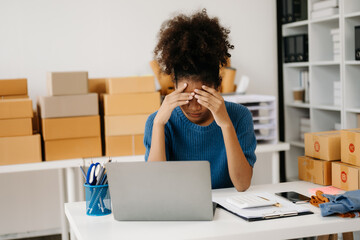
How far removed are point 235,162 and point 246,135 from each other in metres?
0.16

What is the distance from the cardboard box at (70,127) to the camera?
2658 millimetres

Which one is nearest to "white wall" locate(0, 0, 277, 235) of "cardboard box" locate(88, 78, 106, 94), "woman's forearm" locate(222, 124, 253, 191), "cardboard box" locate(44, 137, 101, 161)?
"cardboard box" locate(88, 78, 106, 94)

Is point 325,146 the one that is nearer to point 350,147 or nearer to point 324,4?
point 350,147

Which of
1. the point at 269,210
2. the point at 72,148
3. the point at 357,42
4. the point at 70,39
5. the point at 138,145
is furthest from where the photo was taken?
the point at 70,39

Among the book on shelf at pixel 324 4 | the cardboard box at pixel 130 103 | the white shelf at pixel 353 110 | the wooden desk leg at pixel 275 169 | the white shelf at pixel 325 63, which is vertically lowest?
the wooden desk leg at pixel 275 169

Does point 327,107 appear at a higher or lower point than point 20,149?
higher

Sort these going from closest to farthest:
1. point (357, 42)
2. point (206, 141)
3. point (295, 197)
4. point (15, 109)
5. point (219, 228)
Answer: point (219, 228), point (295, 197), point (206, 141), point (15, 109), point (357, 42)

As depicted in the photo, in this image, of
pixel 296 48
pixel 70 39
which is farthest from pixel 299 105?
pixel 70 39

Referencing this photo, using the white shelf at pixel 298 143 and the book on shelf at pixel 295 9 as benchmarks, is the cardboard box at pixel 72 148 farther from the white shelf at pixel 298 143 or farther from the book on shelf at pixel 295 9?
the book on shelf at pixel 295 9

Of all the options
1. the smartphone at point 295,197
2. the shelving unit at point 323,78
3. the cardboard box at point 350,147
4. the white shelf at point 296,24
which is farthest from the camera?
the white shelf at point 296,24

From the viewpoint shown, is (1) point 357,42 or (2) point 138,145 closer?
(2) point 138,145

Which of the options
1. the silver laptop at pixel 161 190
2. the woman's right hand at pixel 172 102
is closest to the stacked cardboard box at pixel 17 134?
the woman's right hand at pixel 172 102

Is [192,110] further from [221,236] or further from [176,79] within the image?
[221,236]

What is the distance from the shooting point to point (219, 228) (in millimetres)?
1309
